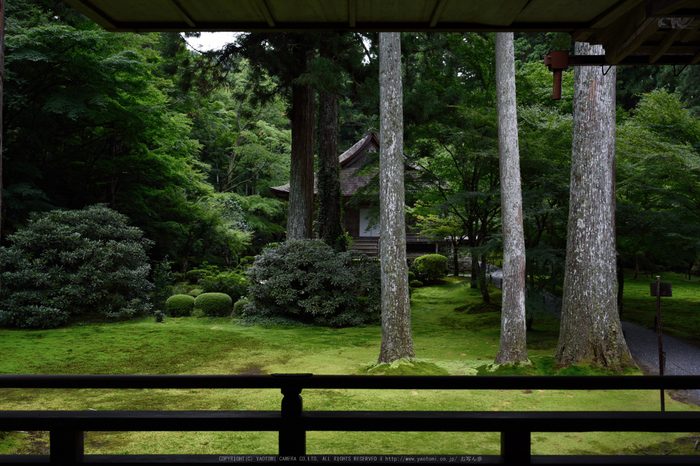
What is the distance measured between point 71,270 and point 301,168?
22.8 ft

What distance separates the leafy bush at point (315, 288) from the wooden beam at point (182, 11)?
9403 mm

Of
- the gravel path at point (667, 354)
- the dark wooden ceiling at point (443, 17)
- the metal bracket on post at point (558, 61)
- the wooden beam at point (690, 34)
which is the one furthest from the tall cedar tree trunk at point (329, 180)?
the wooden beam at point (690, 34)

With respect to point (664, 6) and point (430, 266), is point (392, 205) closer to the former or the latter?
point (664, 6)

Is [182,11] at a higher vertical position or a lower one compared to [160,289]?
higher

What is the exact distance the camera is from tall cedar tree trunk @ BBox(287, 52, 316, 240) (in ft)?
47.4

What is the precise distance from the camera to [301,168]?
47.6 feet

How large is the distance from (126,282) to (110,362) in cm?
399

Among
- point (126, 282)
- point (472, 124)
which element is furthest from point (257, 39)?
point (126, 282)

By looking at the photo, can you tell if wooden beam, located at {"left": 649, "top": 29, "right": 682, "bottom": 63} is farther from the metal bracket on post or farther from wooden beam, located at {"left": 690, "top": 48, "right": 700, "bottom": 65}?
the metal bracket on post

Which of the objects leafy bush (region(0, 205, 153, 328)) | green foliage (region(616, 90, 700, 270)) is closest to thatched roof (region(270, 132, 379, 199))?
leafy bush (region(0, 205, 153, 328))

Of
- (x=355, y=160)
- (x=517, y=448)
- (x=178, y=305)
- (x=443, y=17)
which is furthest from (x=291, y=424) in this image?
(x=355, y=160)

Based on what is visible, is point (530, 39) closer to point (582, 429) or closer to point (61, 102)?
point (61, 102)

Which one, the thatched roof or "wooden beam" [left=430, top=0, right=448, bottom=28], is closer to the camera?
"wooden beam" [left=430, top=0, right=448, bottom=28]

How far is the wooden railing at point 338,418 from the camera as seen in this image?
6.60 feet
